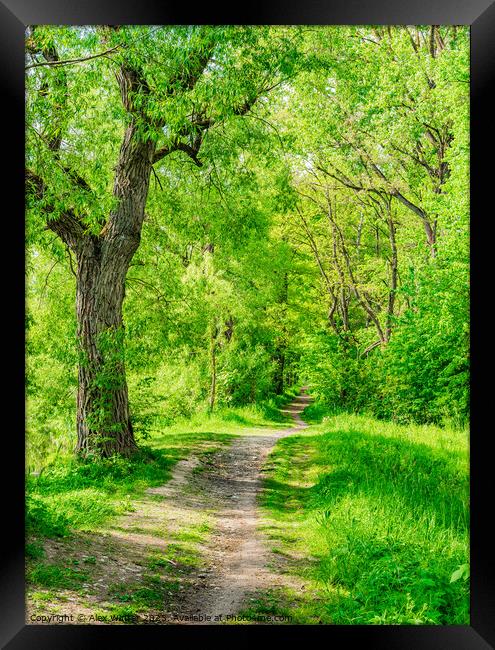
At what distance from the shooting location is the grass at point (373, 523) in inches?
148

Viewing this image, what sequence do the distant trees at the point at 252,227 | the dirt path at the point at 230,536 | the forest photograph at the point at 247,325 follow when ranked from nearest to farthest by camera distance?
the dirt path at the point at 230,536 → the forest photograph at the point at 247,325 → the distant trees at the point at 252,227

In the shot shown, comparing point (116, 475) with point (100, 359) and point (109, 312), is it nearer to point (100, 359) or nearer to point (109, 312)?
point (100, 359)

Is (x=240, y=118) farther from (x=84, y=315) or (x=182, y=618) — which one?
(x=182, y=618)

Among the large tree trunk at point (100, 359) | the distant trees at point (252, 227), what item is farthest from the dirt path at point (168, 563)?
the distant trees at point (252, 227)

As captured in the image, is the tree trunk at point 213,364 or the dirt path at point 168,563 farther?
the tree trunk at point 213,364

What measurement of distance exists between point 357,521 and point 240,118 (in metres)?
5.25

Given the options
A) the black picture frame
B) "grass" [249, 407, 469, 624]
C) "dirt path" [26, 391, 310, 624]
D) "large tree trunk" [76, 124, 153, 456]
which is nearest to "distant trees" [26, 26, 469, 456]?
"large tree trunk" [76, 124, 153, 456]

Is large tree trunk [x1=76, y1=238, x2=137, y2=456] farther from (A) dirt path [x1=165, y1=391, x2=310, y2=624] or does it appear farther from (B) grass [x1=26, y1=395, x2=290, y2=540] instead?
(A) dirt path [x1=165, y1=391, x2=310, y2=624]

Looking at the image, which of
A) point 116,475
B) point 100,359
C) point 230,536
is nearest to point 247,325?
point 100,359

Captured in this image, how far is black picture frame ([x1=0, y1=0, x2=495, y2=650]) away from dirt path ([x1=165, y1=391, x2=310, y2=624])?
64 centimetres
